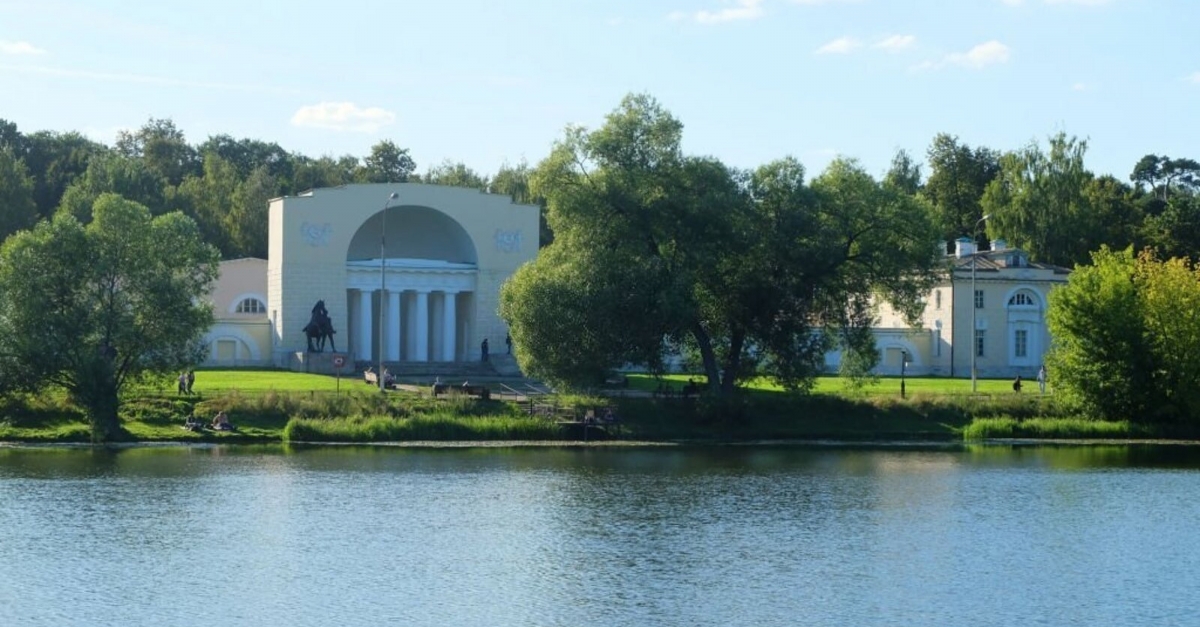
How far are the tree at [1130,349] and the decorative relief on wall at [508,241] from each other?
97.5ft

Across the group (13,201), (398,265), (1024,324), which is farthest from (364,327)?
(1024,324)

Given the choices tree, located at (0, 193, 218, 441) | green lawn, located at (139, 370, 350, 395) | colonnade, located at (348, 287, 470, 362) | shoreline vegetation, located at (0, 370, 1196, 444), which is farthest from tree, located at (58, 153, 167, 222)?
tree, located at (0, 193, 218, 441)

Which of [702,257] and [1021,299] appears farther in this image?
[1021,299]

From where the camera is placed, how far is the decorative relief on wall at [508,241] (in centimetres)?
8406

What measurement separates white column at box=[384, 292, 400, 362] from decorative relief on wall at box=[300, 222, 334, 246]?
4.44 m

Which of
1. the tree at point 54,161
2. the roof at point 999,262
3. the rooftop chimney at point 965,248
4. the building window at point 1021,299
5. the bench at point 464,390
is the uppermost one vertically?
the tree at point 54,161

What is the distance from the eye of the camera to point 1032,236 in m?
104

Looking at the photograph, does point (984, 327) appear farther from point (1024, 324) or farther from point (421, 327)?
point (421, 327)

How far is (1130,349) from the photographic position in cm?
6344

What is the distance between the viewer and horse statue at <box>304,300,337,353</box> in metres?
77.2

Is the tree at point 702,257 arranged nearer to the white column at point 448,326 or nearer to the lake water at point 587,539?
the lake water at point 587,539

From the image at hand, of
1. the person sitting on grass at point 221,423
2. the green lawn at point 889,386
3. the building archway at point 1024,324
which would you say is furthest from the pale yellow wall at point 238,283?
the building archway at point 1024,324

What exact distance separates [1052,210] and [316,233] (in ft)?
158

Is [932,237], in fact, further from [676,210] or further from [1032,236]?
[1032,236]
